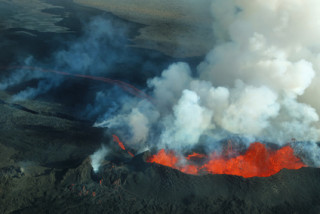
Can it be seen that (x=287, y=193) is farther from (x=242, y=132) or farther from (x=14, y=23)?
(x=14, y=23)

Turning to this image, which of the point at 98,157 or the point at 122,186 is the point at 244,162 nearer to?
the point at 122,186

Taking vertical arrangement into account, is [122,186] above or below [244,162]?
below

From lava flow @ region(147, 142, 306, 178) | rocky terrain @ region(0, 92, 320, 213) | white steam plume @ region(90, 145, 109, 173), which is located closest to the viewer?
rocky terrain @ region(0, 92, 320, 213)

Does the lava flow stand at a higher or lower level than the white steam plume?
higher

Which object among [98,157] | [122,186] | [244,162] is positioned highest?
[244,162]

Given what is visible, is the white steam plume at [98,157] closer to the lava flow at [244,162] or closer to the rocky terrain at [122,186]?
the rocky terrain at [122,186]

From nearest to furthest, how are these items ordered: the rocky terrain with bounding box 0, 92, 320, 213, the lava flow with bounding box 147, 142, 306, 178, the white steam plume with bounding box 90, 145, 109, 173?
the rocky terrain with bounding box 0, 92, 320, 213 < the white steam plume with bounding box 90, 145, 109, 173 < the lava flow with bounding box 147, 142, 306, 178

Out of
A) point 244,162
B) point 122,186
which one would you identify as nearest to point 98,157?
point 122,186

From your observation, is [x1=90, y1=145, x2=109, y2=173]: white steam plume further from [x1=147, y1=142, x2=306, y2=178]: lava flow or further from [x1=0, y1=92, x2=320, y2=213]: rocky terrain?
[x1=147, y1=142, x2=306, y2=178]: lava flow

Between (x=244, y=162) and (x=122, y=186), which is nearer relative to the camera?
(x=122, y=186)
